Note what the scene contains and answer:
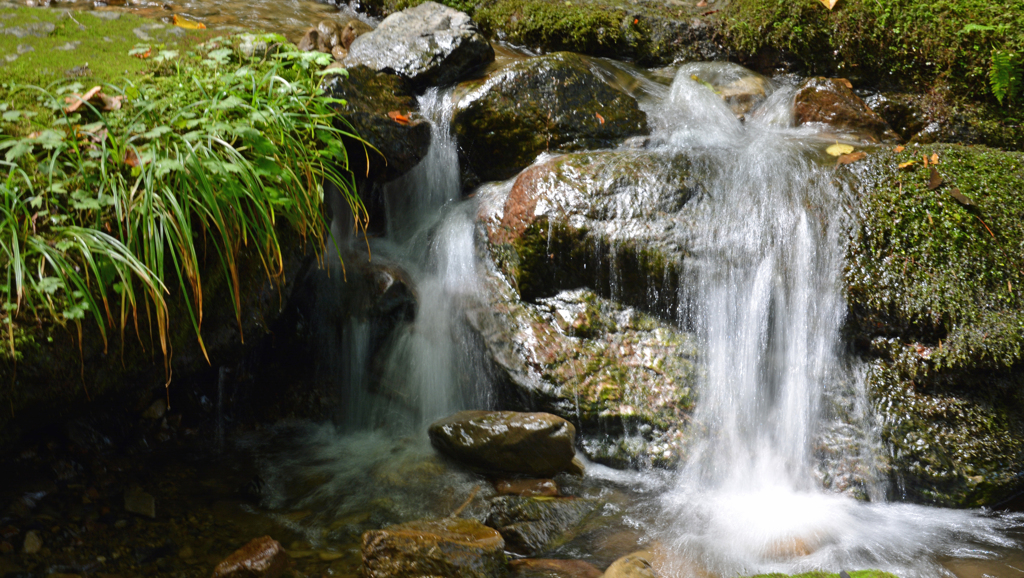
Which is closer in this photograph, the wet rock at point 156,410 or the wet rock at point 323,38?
the wet rock at point 156,410

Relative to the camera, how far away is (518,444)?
354 cm

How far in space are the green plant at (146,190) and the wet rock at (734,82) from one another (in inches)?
167

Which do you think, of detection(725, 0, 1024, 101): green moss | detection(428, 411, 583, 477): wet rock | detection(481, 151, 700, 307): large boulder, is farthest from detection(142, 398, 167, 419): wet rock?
detection(725, 0, 1024, 101): green moss

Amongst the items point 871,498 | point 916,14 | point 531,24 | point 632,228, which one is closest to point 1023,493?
point 871,498

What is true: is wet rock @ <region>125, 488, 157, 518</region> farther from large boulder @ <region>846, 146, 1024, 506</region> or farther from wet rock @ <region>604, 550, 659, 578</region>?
large boulder @ <region>846, 146, 1024, 506</region>

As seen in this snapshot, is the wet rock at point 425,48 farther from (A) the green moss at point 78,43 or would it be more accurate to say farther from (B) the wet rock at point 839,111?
(B) the wet rock at point 839,111

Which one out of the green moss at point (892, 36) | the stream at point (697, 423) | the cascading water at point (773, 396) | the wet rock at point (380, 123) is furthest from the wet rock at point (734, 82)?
the wet rock at point (380, 123)

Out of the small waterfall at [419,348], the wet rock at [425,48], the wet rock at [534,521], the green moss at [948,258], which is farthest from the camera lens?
the wet rock at [425,48]

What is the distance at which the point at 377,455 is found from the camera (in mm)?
3998

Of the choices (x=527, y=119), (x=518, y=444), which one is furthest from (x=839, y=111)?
(x=518, y=444)

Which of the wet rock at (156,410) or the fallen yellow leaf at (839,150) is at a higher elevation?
the fallen yellow leaf at (839,150)

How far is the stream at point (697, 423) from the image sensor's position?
3029 millimetres

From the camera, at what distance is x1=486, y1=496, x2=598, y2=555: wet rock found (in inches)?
117

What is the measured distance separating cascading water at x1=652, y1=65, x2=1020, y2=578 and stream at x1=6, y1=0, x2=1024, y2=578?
1 cm
